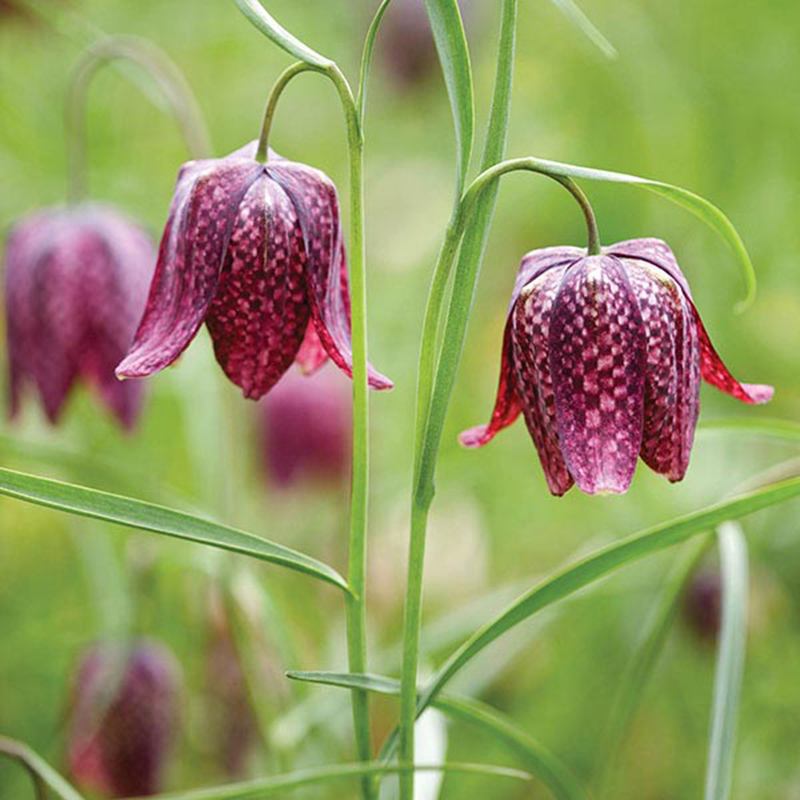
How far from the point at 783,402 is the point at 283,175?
6.14ft

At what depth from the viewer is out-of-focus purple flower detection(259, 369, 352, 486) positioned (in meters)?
2.30

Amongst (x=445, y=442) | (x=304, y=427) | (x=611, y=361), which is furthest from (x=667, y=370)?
(x=445, y=442)

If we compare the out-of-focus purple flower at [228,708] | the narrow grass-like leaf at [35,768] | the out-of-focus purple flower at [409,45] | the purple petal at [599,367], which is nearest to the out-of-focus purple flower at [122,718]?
the out-of-focus purple flower at [228,708]

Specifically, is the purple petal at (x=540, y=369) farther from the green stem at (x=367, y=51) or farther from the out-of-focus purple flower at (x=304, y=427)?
the out-of-focus purple flower at (x=304, y=427)

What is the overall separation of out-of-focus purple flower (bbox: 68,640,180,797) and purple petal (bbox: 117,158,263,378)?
2.02 feet

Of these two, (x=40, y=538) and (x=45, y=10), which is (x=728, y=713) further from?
(x=40, y=538)

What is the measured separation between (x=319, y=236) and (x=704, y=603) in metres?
1.14

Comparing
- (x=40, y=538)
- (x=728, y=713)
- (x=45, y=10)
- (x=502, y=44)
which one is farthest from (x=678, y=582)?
(x=40, y=538)

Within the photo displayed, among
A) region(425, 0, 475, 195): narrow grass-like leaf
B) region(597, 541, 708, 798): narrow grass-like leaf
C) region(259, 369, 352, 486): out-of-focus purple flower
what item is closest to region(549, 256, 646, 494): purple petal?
region(425, 0, 475, 195): narrow grass-like leaf

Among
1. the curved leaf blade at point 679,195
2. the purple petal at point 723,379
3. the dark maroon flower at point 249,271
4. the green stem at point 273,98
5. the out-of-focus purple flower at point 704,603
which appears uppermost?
the green stem at point 273,98

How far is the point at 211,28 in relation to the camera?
135 inches

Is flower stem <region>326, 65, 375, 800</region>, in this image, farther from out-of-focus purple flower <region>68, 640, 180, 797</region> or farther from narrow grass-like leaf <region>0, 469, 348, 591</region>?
out-of-focus purple flower <region>68, 640, 180, 797</region>

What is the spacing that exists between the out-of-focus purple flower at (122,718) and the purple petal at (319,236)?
0.65 m

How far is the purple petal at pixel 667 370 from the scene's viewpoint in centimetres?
92
